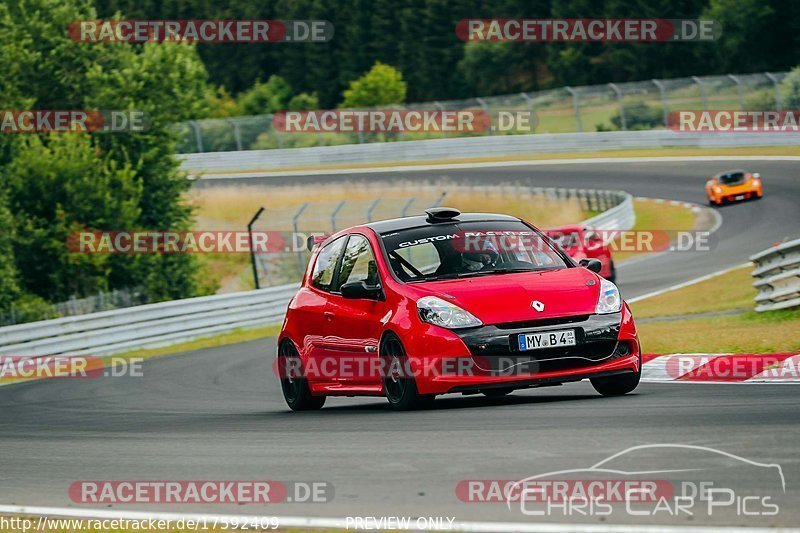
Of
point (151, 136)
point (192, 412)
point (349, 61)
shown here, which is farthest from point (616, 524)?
point (349, 61)

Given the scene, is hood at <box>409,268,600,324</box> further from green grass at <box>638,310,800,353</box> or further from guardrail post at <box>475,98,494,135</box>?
guardrail post at <box>475,98,494,135</box>

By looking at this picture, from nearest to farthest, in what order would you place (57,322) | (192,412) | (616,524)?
(616,524) → (192,412) → (57,322)

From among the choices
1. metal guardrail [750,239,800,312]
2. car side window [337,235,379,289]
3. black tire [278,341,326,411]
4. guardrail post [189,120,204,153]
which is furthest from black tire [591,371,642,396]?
guardrail post [189,120,204,153]

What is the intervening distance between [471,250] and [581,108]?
1835 inches

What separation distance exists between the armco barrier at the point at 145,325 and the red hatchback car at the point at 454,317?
42.0 feet

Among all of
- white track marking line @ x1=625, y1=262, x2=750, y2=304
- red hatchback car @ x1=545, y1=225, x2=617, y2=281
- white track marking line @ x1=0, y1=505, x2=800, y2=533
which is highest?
white track marking line @ x1=0, y1=505, x2=800, y2=533

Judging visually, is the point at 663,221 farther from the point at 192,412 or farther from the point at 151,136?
the point at 192,412

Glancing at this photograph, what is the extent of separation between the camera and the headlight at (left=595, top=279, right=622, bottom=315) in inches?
378

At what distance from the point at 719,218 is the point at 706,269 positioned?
1016 cm

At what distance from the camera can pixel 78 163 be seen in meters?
36.6

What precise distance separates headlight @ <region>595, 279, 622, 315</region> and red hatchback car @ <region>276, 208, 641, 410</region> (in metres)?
0.01

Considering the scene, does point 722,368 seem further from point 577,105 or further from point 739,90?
point 577,105

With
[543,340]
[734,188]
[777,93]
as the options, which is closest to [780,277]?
[543,340]

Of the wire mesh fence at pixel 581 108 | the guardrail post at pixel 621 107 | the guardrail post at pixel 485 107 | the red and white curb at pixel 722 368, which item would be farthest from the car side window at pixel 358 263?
the guardrail post at pixel 485 107
